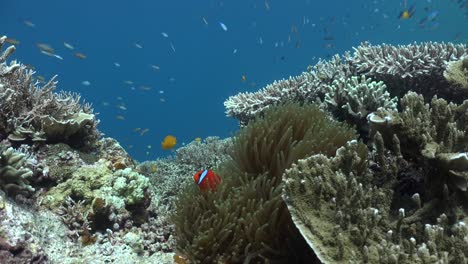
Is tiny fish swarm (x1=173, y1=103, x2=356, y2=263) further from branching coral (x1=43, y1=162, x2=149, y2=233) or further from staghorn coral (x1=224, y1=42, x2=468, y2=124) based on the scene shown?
staghorn coral (x1=224, y1=42, x2=468, y2=124)

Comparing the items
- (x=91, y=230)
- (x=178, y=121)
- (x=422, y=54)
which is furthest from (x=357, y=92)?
(x=178, y=121)

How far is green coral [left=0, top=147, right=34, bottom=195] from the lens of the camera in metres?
4.17

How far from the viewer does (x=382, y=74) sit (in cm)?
725

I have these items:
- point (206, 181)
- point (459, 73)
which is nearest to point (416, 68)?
point (459, 73)

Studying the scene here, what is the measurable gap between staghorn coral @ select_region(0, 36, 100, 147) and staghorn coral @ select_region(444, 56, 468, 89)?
213 inches

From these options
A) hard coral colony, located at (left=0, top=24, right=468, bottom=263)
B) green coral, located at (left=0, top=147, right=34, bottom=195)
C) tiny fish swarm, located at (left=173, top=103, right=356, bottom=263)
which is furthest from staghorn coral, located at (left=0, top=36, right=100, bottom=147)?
tiny fish swarm, located at (left=173, top=103, right=356, bottom=263)

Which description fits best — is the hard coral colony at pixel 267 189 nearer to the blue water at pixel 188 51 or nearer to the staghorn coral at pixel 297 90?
the staghorn coral at pixel 297 90

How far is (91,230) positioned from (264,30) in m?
88.9

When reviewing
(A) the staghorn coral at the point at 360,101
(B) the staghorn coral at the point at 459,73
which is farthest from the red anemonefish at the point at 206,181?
(B) the staghorn coral at the point at 459,73

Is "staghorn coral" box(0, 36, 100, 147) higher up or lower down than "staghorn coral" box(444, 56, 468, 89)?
higher up

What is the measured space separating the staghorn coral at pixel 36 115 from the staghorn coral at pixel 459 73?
541 cm

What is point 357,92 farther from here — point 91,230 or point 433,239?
point 91,230

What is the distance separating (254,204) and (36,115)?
3949mm

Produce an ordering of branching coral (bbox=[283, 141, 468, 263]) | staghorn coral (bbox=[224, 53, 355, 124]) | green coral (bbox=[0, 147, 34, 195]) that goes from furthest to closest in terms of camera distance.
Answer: staghorn coral (bbox=[224, 53, 355, 124])
green coral (bbox=[0, 147, 34, 195])
branching coral (bbox=[283, 141, 468, 263])
